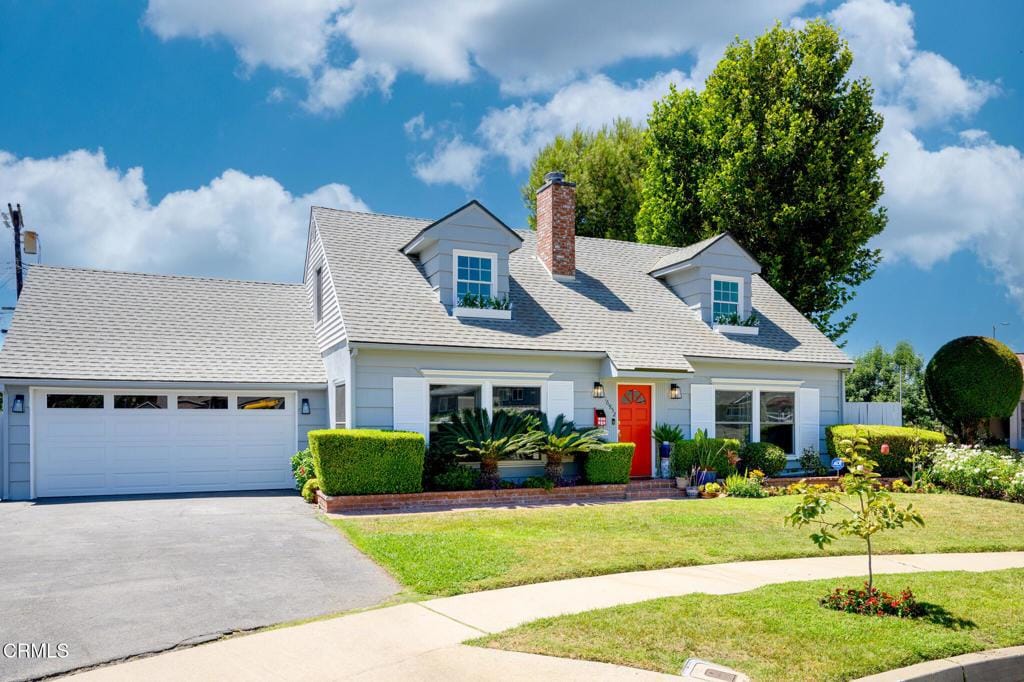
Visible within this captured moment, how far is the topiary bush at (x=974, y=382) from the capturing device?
2134 centimetres

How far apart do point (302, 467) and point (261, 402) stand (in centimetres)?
231

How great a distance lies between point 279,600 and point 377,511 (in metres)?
5.71

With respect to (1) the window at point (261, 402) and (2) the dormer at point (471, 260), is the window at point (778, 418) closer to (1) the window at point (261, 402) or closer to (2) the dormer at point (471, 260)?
(2) the dormer at point (471, 260)

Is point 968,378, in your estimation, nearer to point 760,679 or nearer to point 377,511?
point 377,511

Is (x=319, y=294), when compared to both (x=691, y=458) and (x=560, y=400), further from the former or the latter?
(x=691, y=458)

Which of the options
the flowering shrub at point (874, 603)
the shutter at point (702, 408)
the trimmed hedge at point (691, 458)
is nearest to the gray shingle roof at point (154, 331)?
the trimmed hedge at point (691, 458)

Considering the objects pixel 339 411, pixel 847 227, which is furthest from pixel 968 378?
pixel 339 411

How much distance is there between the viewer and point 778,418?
18703 millimetres

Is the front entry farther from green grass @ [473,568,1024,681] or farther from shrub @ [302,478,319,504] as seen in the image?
green grass @ [473,568,1024,681]

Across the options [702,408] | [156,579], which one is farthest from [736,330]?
[156,579]

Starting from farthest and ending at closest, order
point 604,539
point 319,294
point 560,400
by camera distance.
→ point 319,294 → point 560,400 → point 604,539

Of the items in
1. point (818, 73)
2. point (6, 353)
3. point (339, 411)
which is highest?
point (818, 73)

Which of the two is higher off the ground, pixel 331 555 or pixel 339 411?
pixel 339 411

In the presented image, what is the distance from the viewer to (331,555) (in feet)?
30.2
